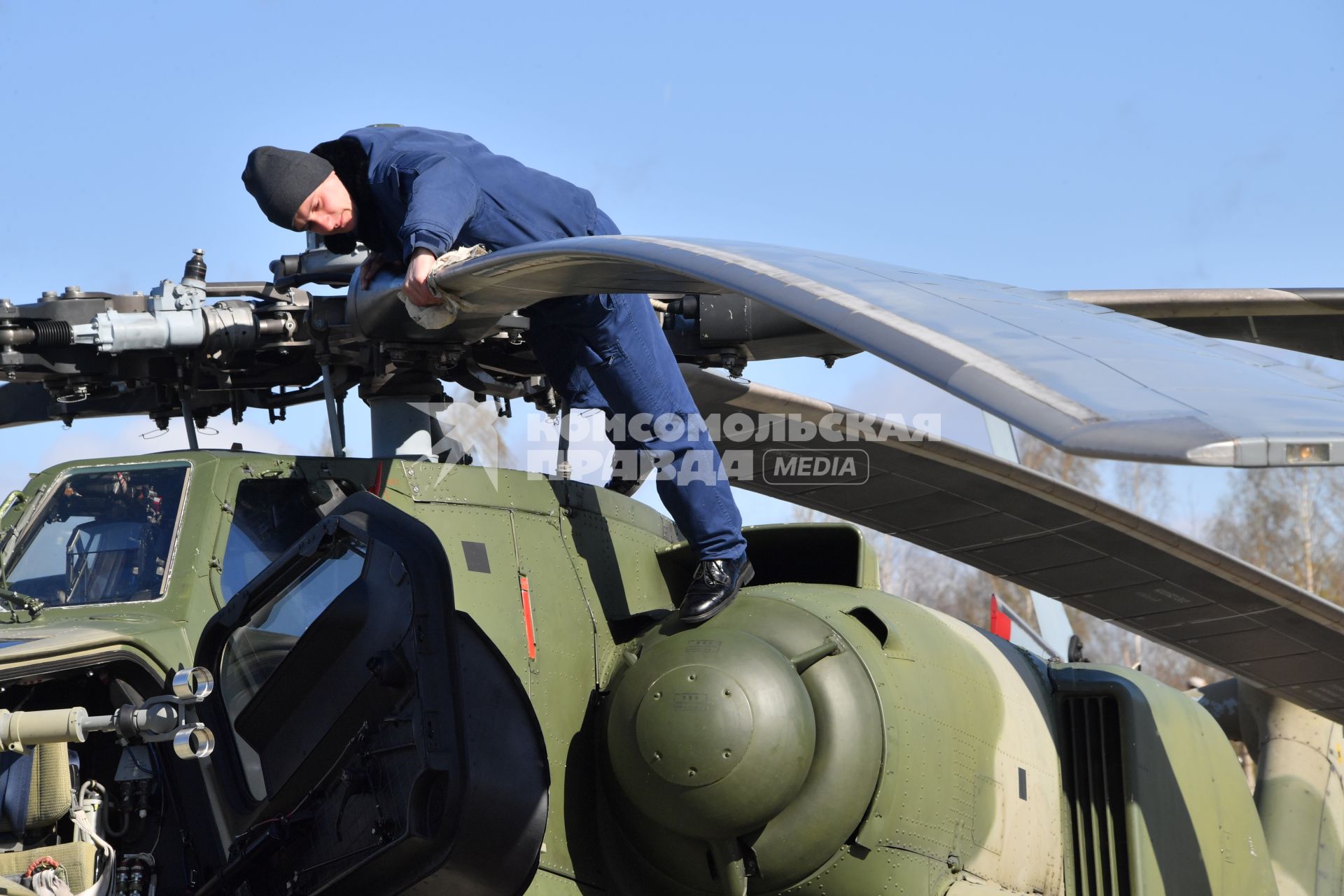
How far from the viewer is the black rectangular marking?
14.6ft

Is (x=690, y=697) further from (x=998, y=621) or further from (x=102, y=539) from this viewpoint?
(x=998, y=621)

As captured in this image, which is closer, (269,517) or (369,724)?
(369,724)

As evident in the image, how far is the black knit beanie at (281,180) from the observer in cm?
388

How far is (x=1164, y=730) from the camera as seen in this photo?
5.77 m

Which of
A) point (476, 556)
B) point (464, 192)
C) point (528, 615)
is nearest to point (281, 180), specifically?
point (464, 192)

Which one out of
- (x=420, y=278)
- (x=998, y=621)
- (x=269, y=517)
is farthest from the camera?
(x=998, y=621)

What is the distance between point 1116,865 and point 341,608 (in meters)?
3.12

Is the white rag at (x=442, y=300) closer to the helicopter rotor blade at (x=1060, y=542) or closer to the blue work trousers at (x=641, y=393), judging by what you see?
the blue work trousers at (x=641, y=393)

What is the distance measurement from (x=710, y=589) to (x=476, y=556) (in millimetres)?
778

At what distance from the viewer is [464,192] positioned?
12.6ft

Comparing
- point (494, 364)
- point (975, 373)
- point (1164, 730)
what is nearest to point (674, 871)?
point (494, 364)

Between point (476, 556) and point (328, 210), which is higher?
point (328, 210)

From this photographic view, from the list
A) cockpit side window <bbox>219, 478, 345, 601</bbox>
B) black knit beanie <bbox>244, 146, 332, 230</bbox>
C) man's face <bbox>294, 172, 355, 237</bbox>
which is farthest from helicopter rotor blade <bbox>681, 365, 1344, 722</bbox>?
black knit beanie <bbox>244, 146, 332, 230</bbox>

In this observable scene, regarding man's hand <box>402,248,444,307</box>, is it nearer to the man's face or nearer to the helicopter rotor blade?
the man's face
